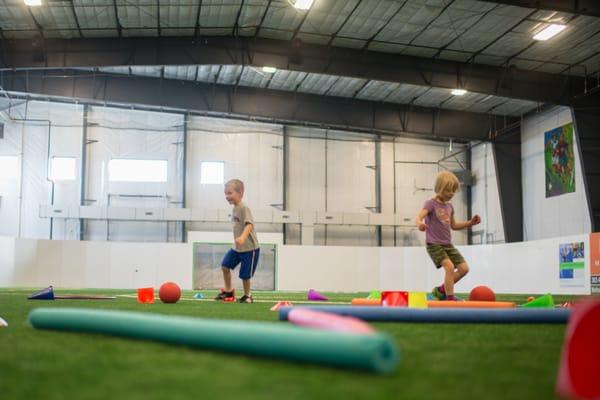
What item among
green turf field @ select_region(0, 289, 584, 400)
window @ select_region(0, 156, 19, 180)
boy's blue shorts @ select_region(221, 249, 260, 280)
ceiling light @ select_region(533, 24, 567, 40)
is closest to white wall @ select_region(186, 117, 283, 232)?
window @ select_region(0, 156, 19, 180)

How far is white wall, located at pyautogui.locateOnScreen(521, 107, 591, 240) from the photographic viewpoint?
20.7m

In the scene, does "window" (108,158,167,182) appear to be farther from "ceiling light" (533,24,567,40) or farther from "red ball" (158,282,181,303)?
"red ball" (158,282,181,303)

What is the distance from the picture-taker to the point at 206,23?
17.9 metres

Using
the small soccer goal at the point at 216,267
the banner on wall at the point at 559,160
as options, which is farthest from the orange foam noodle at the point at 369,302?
the small soccer goal at the point at 216,267

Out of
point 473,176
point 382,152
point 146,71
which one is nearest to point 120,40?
point 146,71

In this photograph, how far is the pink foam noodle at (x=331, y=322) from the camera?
7.31 feet

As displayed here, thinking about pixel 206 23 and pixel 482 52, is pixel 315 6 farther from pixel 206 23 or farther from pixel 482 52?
pixel 482 52

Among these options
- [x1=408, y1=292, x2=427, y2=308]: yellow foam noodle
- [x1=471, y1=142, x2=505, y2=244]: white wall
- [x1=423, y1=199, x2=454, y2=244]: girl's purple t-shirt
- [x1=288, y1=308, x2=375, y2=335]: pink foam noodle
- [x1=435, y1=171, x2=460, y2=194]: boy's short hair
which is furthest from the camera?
[x1=471, y1=142, x2=505, y2=244]: white wall

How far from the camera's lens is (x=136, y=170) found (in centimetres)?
2519

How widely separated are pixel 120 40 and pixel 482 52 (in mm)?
10799

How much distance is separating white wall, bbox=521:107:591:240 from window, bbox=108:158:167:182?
14.3m

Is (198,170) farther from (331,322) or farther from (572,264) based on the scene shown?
(331,322)

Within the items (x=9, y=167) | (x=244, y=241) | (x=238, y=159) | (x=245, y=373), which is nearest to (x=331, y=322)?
(x=245, y=373)

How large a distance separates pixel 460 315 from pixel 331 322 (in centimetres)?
214
